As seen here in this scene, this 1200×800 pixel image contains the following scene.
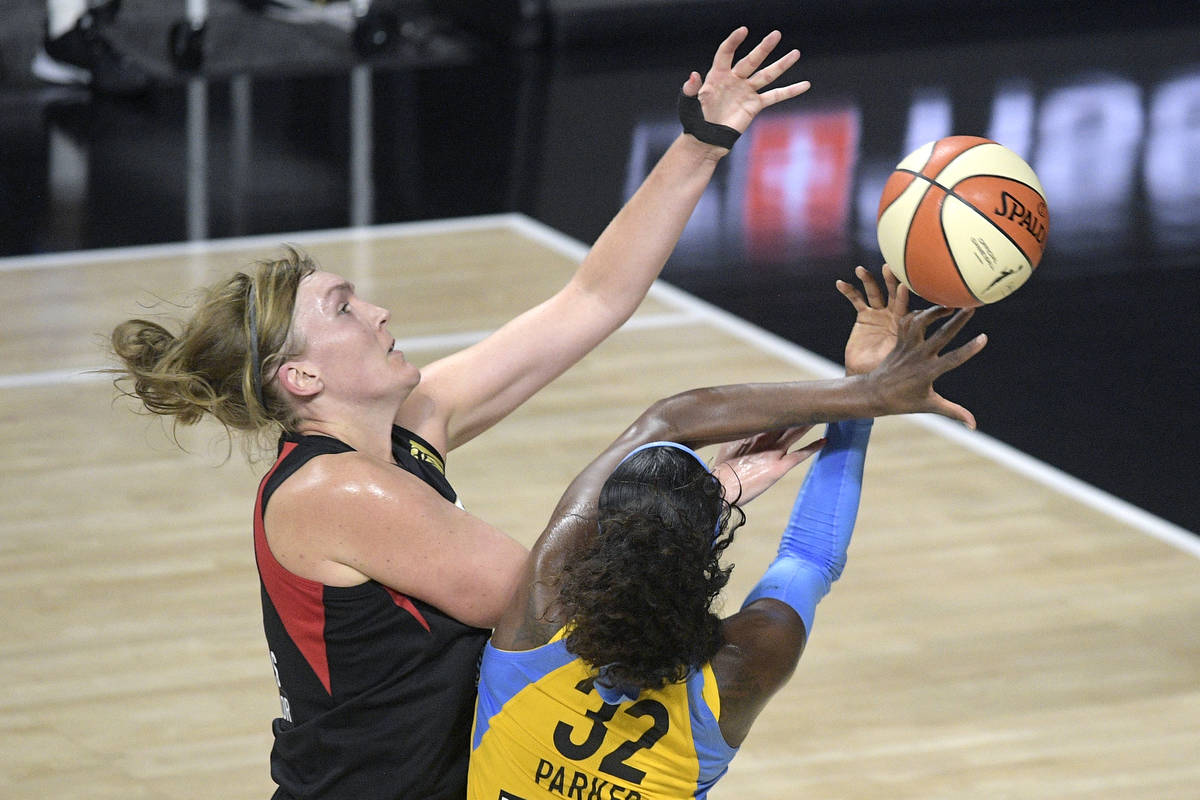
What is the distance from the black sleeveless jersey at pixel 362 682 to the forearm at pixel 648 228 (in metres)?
0.63

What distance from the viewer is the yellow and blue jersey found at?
2.17 metres

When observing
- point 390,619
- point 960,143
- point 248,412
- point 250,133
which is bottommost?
point 250,133

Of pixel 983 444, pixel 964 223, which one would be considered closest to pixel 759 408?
pixel 964 223

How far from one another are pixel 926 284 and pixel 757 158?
6.16 metres

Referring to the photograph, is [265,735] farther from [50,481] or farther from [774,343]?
[774,343]

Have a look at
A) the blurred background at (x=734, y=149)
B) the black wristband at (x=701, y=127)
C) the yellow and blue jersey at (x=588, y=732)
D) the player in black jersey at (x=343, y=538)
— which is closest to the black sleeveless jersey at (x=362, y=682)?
the player in black jersey at (x=343, y=538)

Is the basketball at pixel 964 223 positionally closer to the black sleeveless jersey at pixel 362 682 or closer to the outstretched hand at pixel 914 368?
the outstretched hand at pixel 914 368

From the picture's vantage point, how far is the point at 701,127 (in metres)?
2.63

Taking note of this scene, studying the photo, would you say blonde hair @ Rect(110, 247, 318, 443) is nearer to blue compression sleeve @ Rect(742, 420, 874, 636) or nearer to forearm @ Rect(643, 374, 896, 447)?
forearm @ Rect(643, 374, 896, 447)

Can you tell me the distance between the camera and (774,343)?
243 inches

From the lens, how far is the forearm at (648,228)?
8.72 feet

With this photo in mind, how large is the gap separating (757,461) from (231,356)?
0.80 meters

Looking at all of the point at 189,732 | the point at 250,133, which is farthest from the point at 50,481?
the point at 250,133

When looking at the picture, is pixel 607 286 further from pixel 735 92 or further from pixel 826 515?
pixel 826 515
